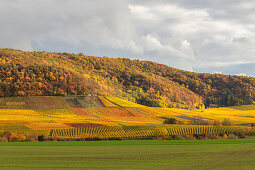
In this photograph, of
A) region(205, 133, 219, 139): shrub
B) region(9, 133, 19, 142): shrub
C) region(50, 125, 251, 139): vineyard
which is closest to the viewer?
region(9, 133, 19, 142): shrub

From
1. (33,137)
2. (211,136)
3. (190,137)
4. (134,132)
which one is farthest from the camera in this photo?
(134,132)

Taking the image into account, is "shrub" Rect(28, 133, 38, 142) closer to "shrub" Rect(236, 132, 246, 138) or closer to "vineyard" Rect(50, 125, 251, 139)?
"vineyard" Rect(50, 125, 251, 139)

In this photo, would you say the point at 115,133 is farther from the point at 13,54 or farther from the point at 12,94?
the point at 13,54

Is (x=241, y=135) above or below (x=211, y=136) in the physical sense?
below

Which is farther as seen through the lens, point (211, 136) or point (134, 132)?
point (134, 132)

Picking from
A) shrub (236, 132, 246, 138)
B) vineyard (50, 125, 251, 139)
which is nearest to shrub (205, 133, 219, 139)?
vineyard (50, 125, 251, 139)

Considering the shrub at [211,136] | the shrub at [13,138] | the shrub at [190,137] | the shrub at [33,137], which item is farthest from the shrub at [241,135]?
the shrub at [13,138]

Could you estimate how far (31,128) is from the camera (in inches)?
A: 2532

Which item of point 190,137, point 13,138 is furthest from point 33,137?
point 190,137

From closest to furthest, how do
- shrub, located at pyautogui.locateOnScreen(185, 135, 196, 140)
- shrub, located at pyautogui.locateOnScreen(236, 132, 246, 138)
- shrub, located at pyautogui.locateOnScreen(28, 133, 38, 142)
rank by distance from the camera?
1. shrub, located at pyautogui.locateOnScreen(28, 133, 38, 142)
2. shrub, located at pyautogui.locateOnScreen(185, 135, 196, 140)
3. shrub, located at pyautogui.locateOnScreen(236, 132, 246, 138)

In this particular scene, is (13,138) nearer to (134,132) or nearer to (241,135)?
(134,132)

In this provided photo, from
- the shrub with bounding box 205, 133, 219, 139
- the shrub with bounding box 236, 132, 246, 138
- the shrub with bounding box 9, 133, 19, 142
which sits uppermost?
the shrub with bounding box 205, 133, 219, 139

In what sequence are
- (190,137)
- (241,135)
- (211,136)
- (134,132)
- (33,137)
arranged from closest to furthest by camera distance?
(33,137)
(190,137)
(211,136)
(134,132)
(241,135)

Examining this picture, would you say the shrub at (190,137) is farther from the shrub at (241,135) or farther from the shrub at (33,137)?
the shrub at (33,137)
